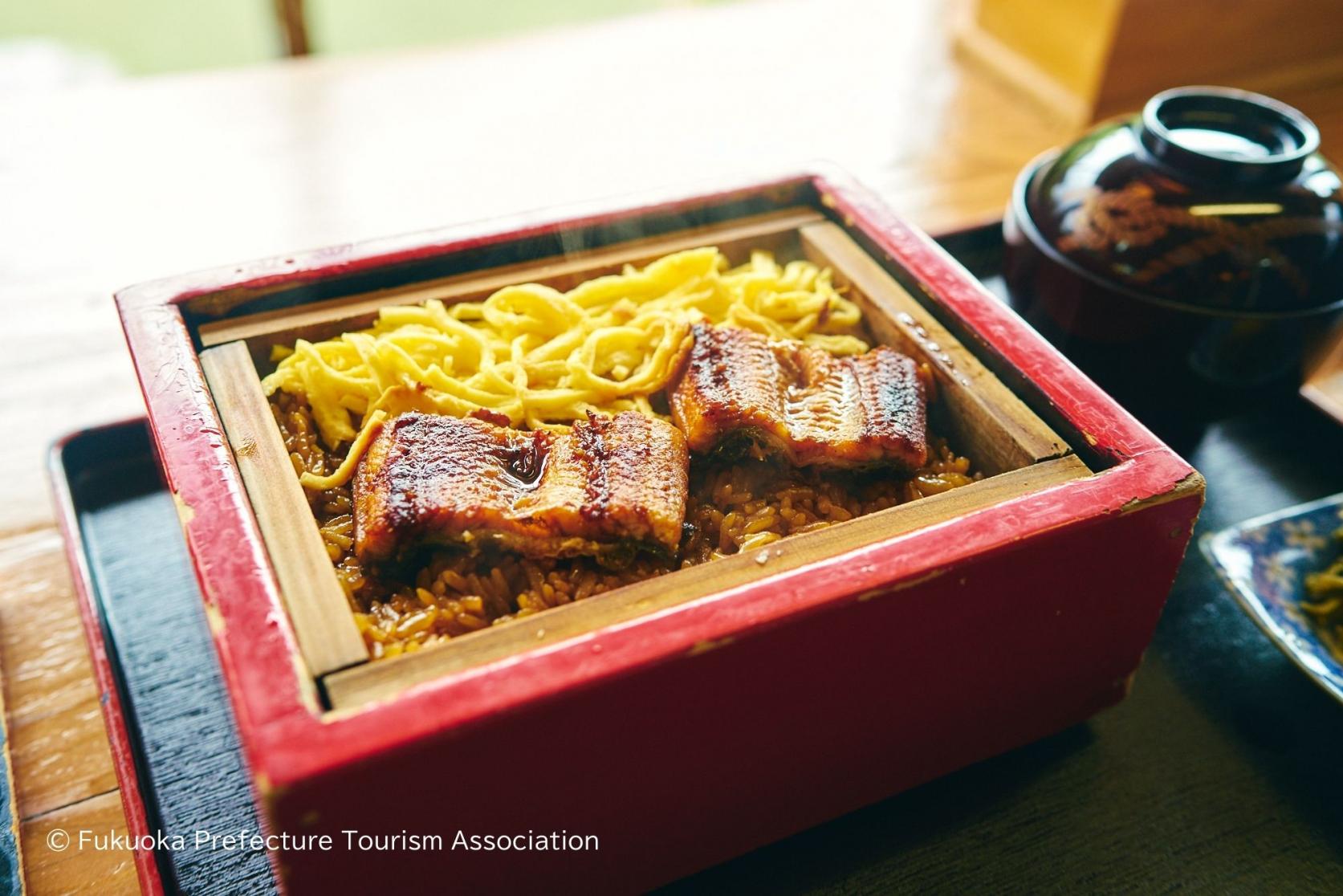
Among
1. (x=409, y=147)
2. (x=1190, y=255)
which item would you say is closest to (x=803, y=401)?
(x=1190, y=255)

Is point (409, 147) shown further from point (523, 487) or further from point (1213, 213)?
point (1213, 213)

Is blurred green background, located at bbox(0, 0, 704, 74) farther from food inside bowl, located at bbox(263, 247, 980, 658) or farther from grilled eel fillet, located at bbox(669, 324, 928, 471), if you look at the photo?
grilled eel fillet, located at bbox(669, 324, 928, 471)

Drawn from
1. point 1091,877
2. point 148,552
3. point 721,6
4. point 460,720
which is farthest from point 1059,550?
point 721,6

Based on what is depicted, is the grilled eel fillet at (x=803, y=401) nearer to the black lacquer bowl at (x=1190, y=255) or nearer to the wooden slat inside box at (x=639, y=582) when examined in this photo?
the wooden slat inside box at (x=639, y=582)

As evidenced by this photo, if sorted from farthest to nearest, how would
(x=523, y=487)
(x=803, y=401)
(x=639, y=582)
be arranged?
(x=803, y=401), (x=523, y=487), (x=639, y=582)

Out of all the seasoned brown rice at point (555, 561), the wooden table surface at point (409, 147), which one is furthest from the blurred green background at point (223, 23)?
the seasoned brown rice at point (555, 561)

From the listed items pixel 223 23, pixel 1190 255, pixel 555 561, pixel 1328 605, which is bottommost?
pixel 223 23
